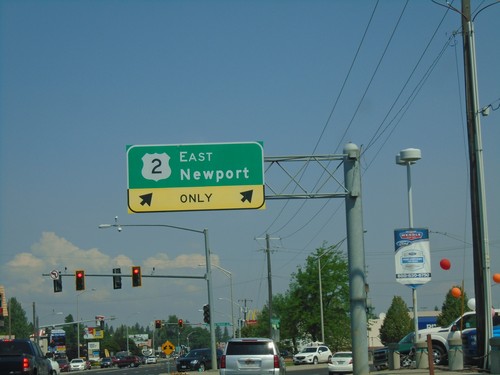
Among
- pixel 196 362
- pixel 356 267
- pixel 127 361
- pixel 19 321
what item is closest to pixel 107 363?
pixel 127 361

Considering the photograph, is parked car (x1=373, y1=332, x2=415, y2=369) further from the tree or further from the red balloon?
the tree

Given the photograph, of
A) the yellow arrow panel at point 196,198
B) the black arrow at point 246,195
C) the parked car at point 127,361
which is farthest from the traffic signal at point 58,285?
the parked car at point 127,361

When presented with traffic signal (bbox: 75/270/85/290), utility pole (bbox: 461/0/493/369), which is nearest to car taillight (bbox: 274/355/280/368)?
utility pole (bbox: 461/0/493/369)

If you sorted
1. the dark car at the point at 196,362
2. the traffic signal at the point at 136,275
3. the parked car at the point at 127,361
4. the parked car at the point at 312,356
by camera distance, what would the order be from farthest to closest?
the parked car at the point at 127,361 → the parked car at the point at 312,356 → the dark car at the point at 196,362 → the traffic signal at the point at 136,275

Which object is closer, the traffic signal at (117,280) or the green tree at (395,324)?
the traffic signal at (117,280)

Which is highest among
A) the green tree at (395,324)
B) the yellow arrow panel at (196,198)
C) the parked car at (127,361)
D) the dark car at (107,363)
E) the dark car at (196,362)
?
the yellow arrow panel at (196,198)

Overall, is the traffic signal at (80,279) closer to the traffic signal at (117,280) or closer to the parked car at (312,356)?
the traffic signal at (117,280)

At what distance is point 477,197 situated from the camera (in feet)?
82.2

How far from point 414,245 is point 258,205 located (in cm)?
481

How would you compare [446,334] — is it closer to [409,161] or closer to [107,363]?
[409,161]

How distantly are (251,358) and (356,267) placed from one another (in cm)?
429

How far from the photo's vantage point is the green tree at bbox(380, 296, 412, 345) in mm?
106625

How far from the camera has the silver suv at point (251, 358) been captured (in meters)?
24.2

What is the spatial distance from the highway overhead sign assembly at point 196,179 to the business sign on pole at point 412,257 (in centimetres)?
437
